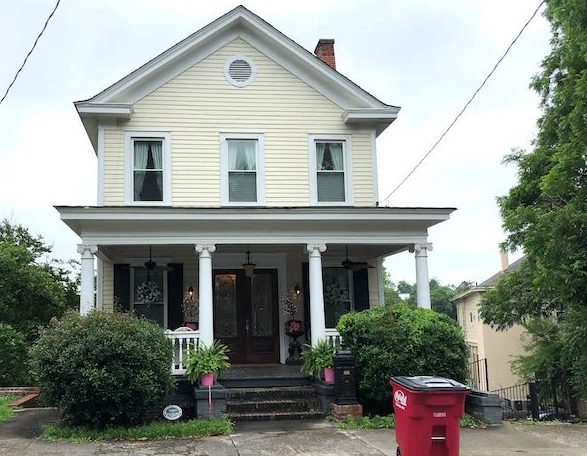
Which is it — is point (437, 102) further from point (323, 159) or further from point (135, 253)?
point (135, 253)

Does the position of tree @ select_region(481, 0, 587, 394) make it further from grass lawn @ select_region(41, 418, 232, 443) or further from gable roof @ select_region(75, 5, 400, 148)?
grass lawn @ select_region(41, 418, 232, 443)

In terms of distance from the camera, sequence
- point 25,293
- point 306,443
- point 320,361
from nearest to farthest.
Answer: point 306,443 < point 320,361 < point 25,293

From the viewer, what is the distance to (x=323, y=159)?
1313 centimetres

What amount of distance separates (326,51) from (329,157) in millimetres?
3067

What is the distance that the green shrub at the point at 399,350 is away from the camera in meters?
9.48

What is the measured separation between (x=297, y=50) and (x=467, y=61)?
3.54 m

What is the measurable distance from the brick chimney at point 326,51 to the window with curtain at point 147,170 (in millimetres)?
4620

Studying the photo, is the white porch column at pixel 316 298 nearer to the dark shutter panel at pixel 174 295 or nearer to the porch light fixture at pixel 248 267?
the porch light fixture at pixel 248 267

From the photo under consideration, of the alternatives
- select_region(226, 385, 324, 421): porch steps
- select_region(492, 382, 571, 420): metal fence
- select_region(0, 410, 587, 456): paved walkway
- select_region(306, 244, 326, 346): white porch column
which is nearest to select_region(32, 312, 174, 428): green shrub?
select_region(0, 410, 587, 456): paved walkway

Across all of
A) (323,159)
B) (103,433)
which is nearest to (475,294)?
(323,159)

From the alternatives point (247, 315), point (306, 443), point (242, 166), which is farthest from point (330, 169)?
point (306, 443)

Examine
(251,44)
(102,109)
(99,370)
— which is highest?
(251,44)

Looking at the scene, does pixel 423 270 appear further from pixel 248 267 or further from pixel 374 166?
pixel 248 267

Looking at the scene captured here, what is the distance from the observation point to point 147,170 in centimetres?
1239
